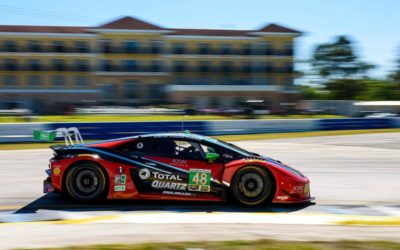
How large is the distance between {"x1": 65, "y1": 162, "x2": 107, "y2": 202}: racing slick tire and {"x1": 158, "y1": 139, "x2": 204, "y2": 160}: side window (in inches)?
37.5

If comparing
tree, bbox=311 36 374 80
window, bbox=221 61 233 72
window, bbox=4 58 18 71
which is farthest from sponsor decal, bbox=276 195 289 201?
tree, bbox=311 36 374 80

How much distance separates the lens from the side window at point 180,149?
7180 mm

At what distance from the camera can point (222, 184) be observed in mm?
7098

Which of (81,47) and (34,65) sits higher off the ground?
(81,47)

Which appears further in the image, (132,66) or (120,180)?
Answer: (132,66)

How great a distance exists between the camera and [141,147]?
24.0 ft

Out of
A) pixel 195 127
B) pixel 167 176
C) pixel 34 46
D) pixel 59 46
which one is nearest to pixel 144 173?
pixel 167 176

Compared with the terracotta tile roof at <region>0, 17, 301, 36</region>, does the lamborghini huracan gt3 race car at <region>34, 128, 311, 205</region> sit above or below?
below

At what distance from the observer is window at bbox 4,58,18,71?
57062 millimetres

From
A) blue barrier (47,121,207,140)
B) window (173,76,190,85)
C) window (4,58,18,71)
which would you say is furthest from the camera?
window (173,76,190,85)

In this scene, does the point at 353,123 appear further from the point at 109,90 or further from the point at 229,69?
the point at 109,90

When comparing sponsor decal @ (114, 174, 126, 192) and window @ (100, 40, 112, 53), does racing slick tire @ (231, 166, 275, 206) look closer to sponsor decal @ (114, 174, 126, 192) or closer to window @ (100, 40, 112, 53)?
sponsor decal @ (114, 174, 126, 192)

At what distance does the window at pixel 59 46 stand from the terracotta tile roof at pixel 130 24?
5110 millimetres

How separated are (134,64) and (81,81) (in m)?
6.55
